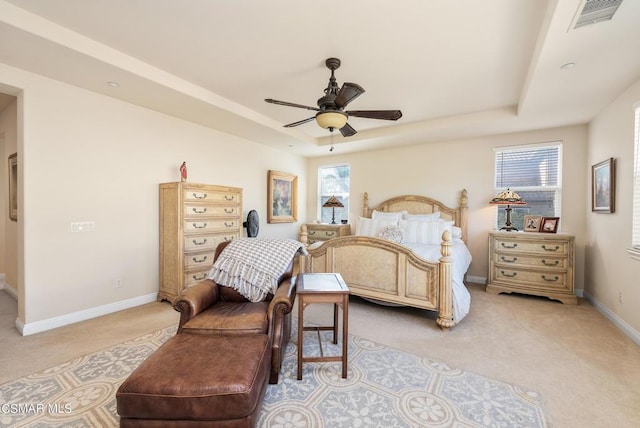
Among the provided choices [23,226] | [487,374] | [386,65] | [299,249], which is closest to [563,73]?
[386,65]

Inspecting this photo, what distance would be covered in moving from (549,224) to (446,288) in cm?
241

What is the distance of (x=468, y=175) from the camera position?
15.7ft

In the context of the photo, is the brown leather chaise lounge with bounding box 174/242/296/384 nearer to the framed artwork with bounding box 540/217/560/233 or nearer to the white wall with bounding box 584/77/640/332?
the white wall with bounding box 584/77/640/332


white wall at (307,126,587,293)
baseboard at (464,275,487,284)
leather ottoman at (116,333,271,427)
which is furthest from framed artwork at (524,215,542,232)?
leather ottoman at (116,333,271,427)

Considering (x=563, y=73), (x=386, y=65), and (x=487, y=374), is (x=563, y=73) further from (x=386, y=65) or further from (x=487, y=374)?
(x=487, y=374)

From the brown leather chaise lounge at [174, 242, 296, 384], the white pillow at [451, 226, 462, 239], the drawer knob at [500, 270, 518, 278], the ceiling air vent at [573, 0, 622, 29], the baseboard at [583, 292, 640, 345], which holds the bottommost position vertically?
the baseboard at [583, 292, 640, 345]

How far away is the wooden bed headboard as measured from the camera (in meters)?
4.73

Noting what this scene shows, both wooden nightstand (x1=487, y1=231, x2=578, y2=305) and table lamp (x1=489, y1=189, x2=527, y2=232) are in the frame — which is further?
table lamp (x1=489, y1=189, x2=527, y2=232)

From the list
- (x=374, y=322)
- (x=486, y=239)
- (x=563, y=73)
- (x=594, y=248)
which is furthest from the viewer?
(x=486, y=239)

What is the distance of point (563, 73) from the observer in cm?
255

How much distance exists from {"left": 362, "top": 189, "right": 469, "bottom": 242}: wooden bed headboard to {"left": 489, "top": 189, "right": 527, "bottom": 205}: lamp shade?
56cm

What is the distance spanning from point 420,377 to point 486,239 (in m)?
3.37

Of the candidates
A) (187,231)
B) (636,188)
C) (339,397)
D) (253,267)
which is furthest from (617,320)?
(187,231)

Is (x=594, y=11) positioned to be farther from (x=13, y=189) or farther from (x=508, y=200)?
(x=13, y=189)
